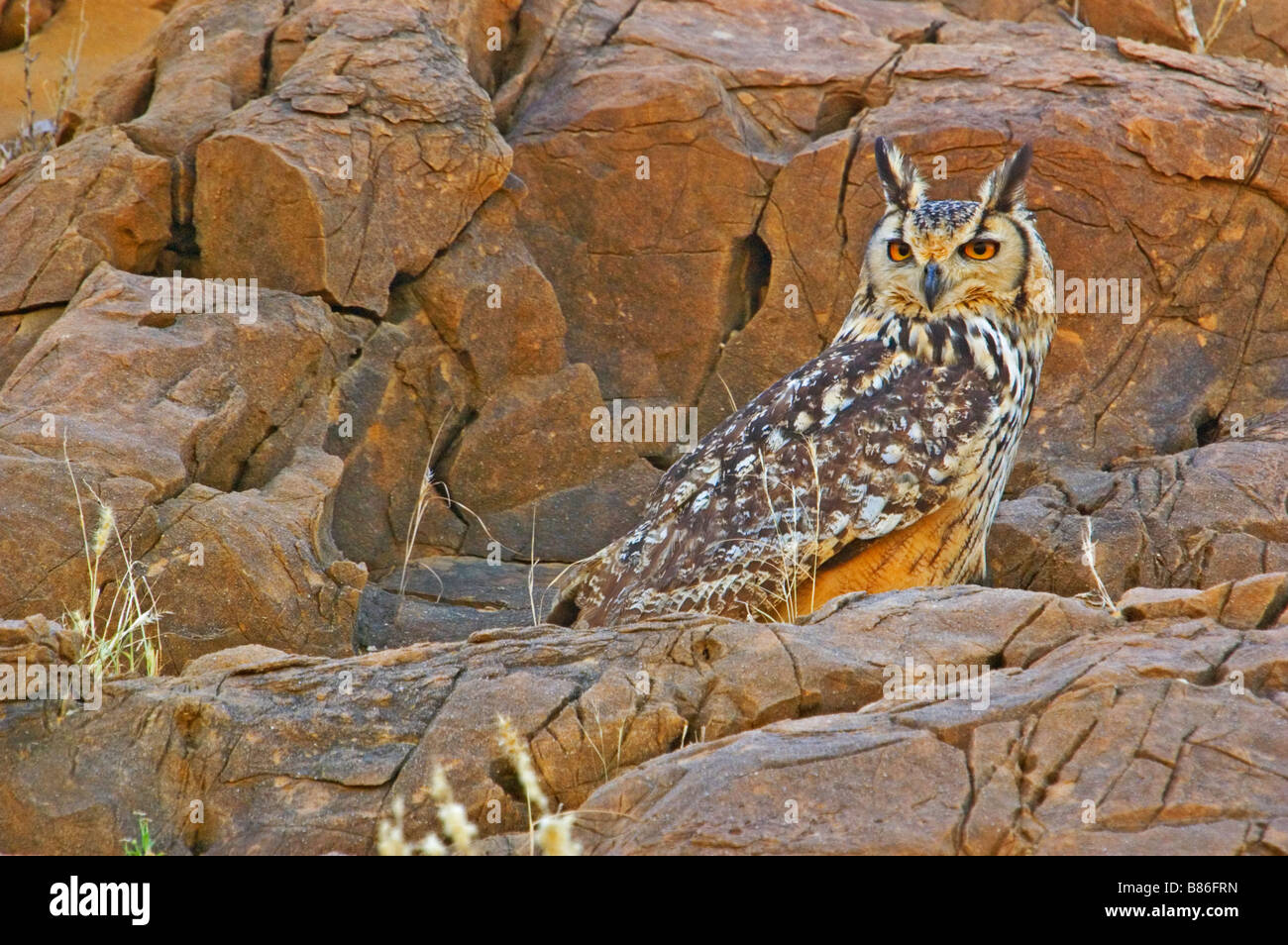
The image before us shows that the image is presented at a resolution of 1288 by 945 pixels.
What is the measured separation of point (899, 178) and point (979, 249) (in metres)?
0.57

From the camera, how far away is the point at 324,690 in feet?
14.1

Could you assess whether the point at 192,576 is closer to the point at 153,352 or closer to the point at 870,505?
the point at 153,352

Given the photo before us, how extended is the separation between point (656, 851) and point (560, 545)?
193 inches

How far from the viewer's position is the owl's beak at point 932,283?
19.2ft

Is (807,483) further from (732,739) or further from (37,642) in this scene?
(37,642)

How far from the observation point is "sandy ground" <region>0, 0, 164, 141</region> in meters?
12.2

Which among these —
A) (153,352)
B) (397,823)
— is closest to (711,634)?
(397,823)

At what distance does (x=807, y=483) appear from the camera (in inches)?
225

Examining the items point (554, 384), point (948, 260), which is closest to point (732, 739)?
point (948, 260)

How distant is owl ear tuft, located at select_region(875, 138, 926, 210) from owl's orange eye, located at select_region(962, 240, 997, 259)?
0.37 metres

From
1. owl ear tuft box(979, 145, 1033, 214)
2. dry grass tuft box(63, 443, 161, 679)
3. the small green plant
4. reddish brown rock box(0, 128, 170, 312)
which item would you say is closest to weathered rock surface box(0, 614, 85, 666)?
the small green plant

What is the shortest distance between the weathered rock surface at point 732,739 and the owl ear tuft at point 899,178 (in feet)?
7.48

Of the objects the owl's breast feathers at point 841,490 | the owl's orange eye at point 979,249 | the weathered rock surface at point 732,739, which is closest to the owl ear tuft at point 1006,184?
the owl's orange eye at point 979,249

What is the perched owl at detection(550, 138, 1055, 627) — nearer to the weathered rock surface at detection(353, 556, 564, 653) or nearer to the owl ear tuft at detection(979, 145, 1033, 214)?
the owl ear tuft at detection(979, 145, 1033, 214)
